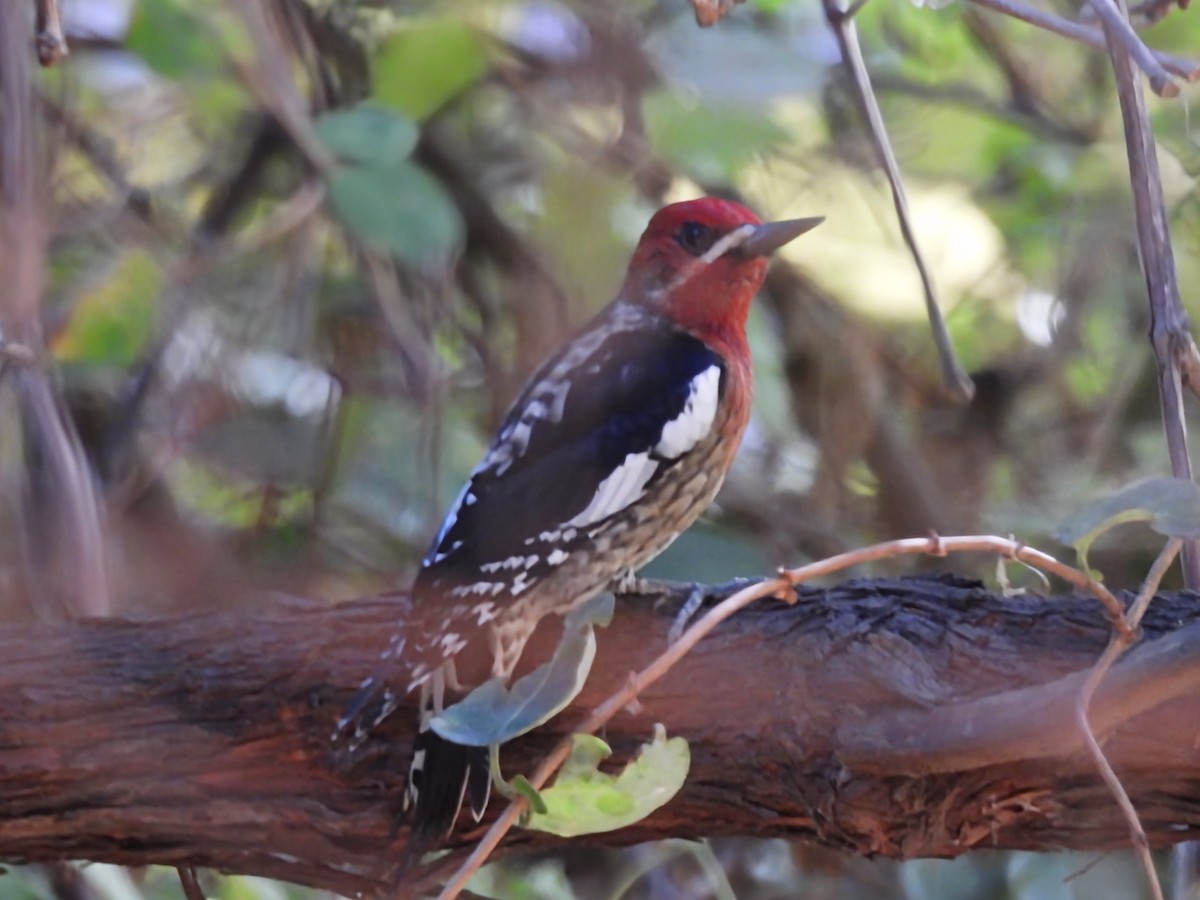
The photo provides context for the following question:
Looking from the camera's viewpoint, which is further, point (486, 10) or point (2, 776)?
point (486, 10)

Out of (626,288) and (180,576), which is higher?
(626,288)

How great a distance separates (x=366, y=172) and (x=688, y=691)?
3.61 ft

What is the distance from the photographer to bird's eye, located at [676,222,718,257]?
245 centimetres

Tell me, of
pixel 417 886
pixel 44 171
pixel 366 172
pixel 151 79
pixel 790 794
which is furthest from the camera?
pixel 151 79

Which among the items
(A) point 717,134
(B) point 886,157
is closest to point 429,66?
(A) point 717,134

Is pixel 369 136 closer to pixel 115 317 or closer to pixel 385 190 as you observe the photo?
pixel 385 190

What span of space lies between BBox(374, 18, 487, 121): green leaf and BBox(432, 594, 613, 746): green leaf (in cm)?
127

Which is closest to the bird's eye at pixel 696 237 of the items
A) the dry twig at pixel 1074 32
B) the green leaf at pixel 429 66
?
the green leaf at pixel 429 66

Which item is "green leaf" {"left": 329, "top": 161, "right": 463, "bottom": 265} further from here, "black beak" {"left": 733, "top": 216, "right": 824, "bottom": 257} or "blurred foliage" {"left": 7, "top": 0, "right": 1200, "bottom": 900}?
"black beak" {"left": 733, "top": 216, "right": 824, "bottom": 257}

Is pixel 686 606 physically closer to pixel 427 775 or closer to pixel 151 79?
pixel 427 775

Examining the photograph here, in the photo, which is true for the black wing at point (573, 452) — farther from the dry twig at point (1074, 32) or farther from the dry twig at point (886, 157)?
the dry twig at point (1074, 32)

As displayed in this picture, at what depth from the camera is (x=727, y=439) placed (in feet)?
7.38

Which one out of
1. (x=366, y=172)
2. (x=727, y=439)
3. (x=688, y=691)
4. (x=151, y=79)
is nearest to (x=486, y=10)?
(x=366, y=172)

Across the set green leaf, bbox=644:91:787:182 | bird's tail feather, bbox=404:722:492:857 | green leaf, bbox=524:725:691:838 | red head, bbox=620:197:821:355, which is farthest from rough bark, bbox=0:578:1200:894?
green leaf, bbox=644:91:787:182
